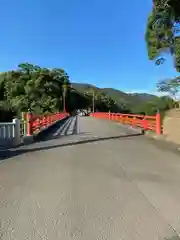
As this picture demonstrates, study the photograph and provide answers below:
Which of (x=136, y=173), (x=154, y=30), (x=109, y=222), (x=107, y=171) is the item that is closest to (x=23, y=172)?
(x=107, y=171)

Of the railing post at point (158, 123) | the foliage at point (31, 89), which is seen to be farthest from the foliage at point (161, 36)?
the foliage at point (31, 89)

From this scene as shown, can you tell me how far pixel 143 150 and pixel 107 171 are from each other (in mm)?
4802

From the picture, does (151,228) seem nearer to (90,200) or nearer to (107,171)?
(90,200)

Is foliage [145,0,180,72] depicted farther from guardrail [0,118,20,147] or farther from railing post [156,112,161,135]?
guardrail [0,118,20,147]

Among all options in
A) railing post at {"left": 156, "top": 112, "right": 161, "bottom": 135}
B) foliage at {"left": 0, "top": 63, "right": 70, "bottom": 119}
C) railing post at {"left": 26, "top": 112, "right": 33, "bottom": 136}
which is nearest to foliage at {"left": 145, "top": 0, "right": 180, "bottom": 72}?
railing post at {"left": 156, "top": 112, "right": 161, "bottom": 135}

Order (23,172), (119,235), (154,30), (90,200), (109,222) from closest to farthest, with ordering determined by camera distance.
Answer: (119,235), (109,222), (90,200), (23,172), (154,30)

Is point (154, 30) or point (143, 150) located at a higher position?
point (154, 30)

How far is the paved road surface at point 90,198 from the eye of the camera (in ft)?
15.3

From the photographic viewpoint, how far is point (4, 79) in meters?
94.8

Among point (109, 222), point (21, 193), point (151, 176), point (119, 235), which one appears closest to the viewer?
point (119, 235)

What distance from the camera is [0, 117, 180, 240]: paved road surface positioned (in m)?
4.65

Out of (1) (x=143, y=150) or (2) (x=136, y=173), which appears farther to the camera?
(1) (x=143, y=150)

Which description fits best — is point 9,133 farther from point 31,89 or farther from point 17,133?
point 31,89

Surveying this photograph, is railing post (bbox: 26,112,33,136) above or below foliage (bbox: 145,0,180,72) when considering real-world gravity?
below
